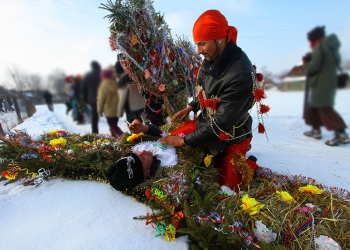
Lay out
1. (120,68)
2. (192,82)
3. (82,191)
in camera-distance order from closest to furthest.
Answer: (82,191), (120,68), (192,82)

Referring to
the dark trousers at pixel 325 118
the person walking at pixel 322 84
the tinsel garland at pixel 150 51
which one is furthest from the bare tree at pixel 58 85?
the dark trousers at pixel 325 118

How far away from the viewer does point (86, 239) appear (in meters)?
1.26

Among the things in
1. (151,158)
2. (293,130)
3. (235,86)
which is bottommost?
(293,130)

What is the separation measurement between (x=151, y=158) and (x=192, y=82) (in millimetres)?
1499

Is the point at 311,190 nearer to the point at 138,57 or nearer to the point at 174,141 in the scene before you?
the point at 174,141

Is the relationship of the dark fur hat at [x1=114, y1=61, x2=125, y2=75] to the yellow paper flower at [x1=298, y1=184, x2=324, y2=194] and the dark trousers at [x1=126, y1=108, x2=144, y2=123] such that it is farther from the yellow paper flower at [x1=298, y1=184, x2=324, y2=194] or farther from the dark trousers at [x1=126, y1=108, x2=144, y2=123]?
the yellow paper flower at [x1=298, y1=184, x2=324, y2=194]

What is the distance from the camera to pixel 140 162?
1.67 m

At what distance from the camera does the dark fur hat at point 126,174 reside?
158cm

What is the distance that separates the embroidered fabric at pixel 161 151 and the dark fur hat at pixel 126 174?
0.79ft

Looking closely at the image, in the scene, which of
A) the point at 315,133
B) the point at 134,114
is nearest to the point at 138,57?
the point at 134,114

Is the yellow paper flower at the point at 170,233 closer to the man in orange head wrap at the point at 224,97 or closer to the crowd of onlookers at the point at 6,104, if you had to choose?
the man in orange head wrap at the point at 224,97

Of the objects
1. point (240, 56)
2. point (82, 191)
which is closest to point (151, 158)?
point (82, 191)

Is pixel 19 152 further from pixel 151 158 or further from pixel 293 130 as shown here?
pixel 293 130

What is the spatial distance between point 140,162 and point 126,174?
143 mm
